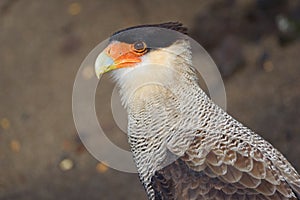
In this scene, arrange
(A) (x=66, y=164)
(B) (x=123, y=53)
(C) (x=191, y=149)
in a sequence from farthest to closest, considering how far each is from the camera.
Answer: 1. (A) (x=66, y=164)
2. (B) (x=123, y=53)
3. (C) (x=191, y=149)

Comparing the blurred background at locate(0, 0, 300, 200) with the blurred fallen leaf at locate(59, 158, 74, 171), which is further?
the blurred fallen leaf at locate(59, 158, 74, 171)

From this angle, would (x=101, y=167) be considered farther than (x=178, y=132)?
Yes

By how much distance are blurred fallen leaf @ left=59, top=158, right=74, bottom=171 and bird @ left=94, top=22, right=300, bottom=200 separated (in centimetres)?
304

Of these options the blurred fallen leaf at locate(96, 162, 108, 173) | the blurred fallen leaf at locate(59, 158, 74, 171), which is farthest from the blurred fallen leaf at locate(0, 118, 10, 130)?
the blurred fallen leaf at locate(96, 162, 108, 173)

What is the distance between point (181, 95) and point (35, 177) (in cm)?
340

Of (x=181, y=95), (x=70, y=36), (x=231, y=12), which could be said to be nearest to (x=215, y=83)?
(x=231, y=12)

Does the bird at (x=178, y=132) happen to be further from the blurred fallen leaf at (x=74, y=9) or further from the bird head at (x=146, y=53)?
the blurred fallen leaf at (x=74, y=9)

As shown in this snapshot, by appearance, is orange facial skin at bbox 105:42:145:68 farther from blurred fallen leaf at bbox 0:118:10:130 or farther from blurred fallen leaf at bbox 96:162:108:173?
blurred fallen leaf at bbox 0:118:10:130

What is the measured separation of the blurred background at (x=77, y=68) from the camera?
7012mm

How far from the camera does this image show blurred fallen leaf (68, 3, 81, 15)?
8606mm

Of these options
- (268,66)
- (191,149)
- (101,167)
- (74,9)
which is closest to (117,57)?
(191,149)

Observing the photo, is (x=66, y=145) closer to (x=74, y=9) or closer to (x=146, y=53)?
(x=74, y=9)

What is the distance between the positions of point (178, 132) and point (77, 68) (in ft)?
13.7

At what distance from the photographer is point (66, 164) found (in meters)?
7.20
